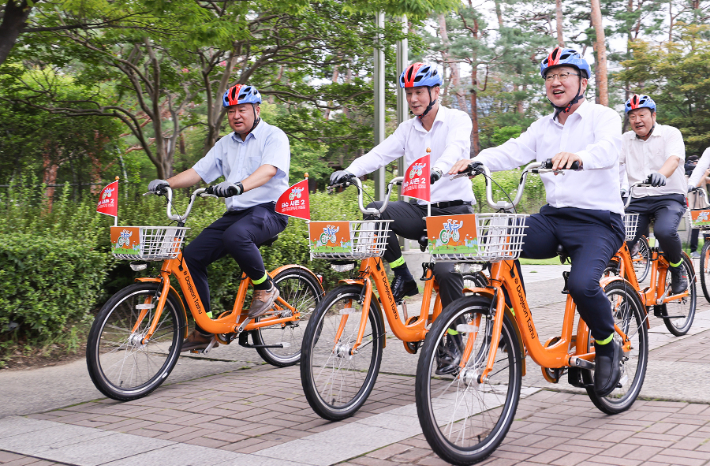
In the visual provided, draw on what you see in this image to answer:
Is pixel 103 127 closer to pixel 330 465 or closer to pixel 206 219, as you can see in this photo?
pixel 206 219

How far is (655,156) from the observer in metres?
6.86

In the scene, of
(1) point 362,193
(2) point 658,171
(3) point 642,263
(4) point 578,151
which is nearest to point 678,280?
(3) point 642,263

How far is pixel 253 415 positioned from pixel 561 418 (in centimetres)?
182

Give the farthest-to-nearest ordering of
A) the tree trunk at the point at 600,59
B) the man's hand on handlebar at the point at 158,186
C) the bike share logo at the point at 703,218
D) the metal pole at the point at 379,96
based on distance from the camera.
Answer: the tree trunk at the point at 600,59
the metal pole at the point at 379,96
the bike share logo at the point at 703,218
the man's hand on handlebar at the point at 158,186

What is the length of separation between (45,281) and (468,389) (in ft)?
12.4

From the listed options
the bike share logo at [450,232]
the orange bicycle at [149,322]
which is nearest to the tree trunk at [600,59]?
the orange bicycle at [149,322]

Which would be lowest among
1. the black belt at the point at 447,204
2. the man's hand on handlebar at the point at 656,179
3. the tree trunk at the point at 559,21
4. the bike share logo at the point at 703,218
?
the bike share logo at the point at 703,218

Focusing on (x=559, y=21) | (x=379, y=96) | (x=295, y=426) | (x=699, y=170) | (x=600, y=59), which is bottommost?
(x=295, y=426)

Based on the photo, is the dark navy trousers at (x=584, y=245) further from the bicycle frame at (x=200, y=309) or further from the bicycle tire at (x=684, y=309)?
the bicycle tire at (x=684, y=309)

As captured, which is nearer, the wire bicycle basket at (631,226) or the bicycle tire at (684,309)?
the wire bicycle basket at (631,226)

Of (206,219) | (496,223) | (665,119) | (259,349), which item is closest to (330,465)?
(496,223)

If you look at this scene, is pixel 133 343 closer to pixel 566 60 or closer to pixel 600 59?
pixel 566 60

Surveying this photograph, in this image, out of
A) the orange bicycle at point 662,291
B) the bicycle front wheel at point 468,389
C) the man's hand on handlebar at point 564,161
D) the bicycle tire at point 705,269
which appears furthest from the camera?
the bicycle tire at point 705,269

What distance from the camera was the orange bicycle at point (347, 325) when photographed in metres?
4.21
